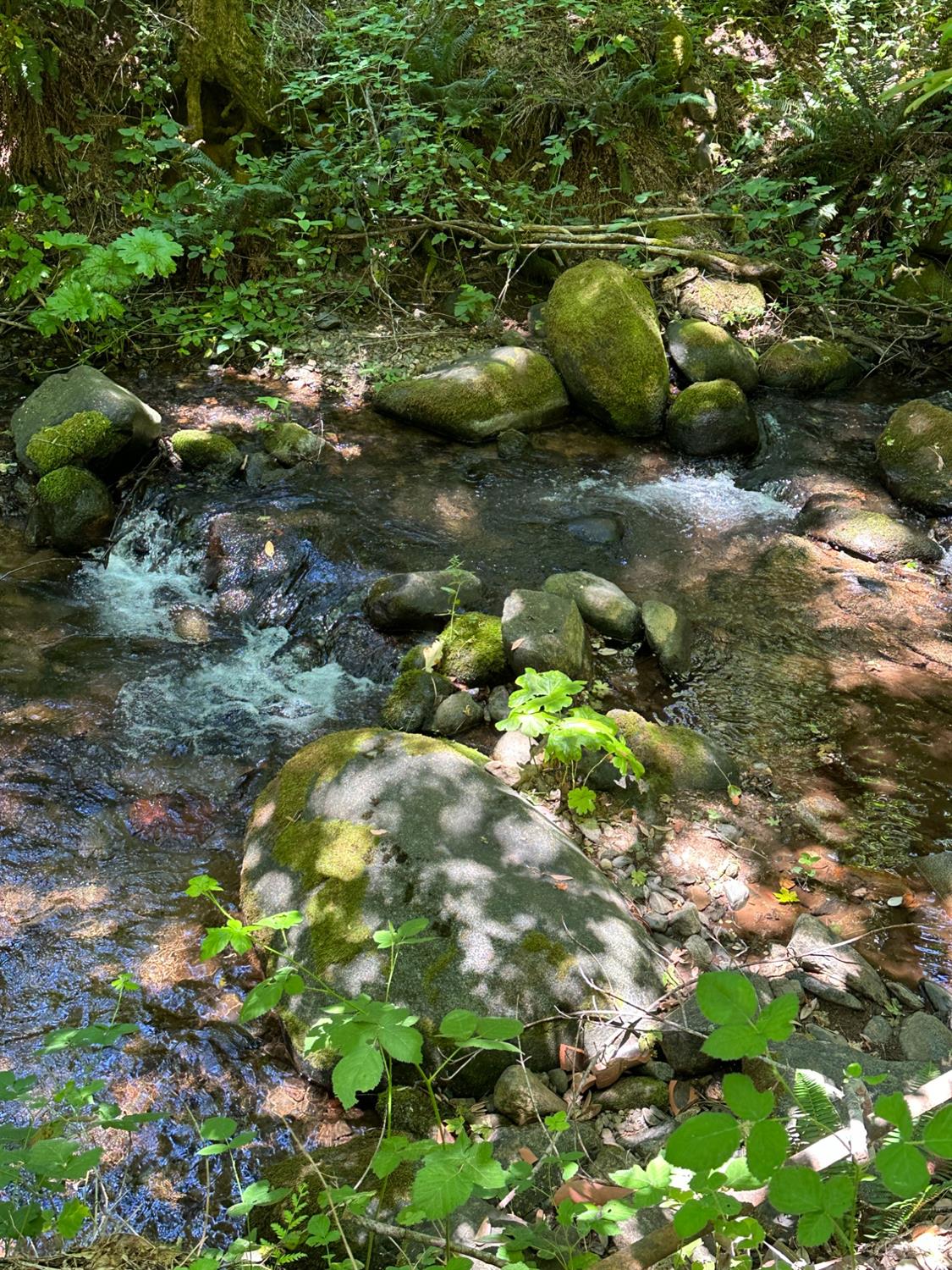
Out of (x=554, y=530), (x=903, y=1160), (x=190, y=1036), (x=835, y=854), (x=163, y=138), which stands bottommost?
(x=190, y=1036)

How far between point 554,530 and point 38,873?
3764mm

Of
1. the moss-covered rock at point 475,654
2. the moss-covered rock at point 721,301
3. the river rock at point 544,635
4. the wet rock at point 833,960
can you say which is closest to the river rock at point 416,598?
the moss-covered rock at point 475,654

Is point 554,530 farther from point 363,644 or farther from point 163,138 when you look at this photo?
point 163,138

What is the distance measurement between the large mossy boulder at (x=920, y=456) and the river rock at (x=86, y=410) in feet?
17.4

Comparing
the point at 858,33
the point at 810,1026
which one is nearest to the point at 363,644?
the point at 810,1026

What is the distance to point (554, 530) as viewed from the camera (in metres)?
6.16

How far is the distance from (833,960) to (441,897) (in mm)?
1445

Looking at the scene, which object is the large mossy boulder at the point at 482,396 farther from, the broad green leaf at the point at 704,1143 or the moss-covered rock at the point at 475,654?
the broad green leaf at the point at 704,1143

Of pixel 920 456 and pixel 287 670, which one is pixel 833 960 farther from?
pixel 920 456

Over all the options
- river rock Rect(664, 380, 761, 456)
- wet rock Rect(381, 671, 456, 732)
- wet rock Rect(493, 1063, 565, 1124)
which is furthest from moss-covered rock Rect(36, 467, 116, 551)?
wet rock Rect(493, 1063, 565, 1124)

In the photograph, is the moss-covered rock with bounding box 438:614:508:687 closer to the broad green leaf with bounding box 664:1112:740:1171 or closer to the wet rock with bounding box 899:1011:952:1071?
the wet rock with bounding box 899:1011:952:1071

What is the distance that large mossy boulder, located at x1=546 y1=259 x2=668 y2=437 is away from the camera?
7.16 metres

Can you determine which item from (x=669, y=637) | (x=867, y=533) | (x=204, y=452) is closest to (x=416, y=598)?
(x=669, y=637)

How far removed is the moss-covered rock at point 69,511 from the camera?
19.1 feet
